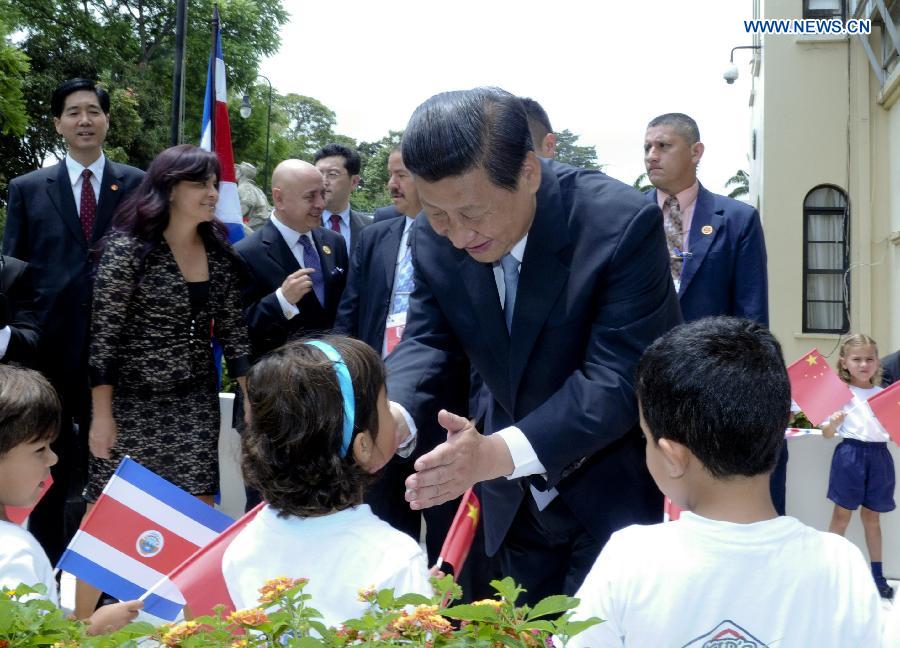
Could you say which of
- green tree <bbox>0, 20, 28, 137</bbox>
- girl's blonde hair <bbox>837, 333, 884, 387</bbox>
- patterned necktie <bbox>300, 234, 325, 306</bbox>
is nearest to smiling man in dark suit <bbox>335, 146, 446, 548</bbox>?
patterned necktie <bbox>300, 234, 325, 306</bbox>

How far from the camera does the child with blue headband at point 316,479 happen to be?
6.85 feet

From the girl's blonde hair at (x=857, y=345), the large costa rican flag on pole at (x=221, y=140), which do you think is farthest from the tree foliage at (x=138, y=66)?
the girl's blonde hair at (x=857, y=345)

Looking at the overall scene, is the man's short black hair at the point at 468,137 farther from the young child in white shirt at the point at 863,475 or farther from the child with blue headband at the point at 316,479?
the young child in white shirt at the point at 863,475

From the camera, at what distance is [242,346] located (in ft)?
14.8

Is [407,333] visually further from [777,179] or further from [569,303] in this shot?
[777,179]

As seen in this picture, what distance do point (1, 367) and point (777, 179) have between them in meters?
16.8

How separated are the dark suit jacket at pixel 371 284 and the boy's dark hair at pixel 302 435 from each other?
237 cm

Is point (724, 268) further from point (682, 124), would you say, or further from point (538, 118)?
point (538, 118)

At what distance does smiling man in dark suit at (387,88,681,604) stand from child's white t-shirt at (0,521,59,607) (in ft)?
2.93

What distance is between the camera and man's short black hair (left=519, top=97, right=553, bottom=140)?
4176 millimetres

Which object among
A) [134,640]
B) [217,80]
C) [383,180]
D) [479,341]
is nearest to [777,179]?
[217,80]

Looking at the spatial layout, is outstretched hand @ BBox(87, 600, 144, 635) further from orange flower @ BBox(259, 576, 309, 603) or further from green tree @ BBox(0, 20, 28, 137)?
green tree @ BBox(0, 20, 28, 137)

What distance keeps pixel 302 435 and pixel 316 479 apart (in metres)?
0.10

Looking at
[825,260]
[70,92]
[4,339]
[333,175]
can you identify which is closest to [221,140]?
[333,175]
